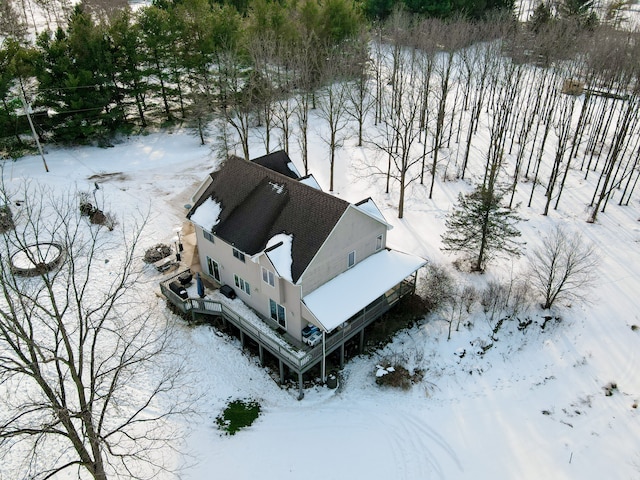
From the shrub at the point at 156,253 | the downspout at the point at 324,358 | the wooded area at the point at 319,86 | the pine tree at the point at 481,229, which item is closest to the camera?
the downspout at the point at 324,358

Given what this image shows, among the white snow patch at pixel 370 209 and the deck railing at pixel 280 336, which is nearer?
the deck railing at pixel 280 336

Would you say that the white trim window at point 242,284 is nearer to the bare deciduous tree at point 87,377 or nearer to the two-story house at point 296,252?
the two-story house at point 296,252

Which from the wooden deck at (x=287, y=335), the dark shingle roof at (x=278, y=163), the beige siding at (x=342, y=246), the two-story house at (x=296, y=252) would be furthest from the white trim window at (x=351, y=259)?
the dark shingle roof at (x=278, y=163)

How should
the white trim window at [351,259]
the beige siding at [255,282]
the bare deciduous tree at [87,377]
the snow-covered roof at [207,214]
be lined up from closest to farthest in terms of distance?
the bare deciduous tree at [87,377] < the beige siding at [255,282] < the white trim window at [351,259] < the snow-covered roof at [207,214]

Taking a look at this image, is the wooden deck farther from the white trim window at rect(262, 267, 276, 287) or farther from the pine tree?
the pine tree

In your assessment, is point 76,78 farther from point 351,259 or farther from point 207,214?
point 351,259

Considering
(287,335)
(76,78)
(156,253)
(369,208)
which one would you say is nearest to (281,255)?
(287,335)

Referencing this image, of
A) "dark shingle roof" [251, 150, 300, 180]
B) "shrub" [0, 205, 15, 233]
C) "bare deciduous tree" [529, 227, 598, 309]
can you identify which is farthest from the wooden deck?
"dark shingle roof" [251, 150, 300, 180]
